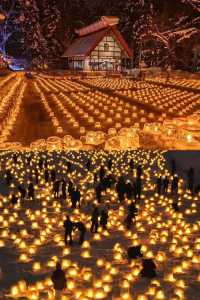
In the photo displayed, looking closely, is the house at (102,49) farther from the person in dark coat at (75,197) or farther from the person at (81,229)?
the person at (81,229)

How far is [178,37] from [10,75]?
18.2 meters

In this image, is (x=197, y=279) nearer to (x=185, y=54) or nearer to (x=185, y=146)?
(x=185, y=146)

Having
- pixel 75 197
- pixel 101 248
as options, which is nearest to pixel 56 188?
pixel 75 197

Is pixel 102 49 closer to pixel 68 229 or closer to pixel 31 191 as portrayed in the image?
pixel 31 191

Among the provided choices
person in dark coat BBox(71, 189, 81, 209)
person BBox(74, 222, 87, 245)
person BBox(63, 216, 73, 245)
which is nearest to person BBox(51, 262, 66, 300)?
person BBox(63, 216, 73, 245)

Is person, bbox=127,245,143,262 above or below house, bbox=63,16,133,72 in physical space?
below

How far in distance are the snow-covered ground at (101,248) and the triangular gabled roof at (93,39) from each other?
153 ft

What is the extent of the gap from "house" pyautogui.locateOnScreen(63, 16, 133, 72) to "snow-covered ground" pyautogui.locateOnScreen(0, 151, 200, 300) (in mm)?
47394

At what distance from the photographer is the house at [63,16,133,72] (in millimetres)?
53938

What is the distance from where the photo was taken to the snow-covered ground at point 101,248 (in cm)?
439

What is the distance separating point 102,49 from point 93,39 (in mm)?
1702

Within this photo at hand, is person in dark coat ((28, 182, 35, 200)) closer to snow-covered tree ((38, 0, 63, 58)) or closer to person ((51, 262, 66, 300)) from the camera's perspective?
person ((51, 262, 66, 300))

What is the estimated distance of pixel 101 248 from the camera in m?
5.59

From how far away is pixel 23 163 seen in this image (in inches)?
406
